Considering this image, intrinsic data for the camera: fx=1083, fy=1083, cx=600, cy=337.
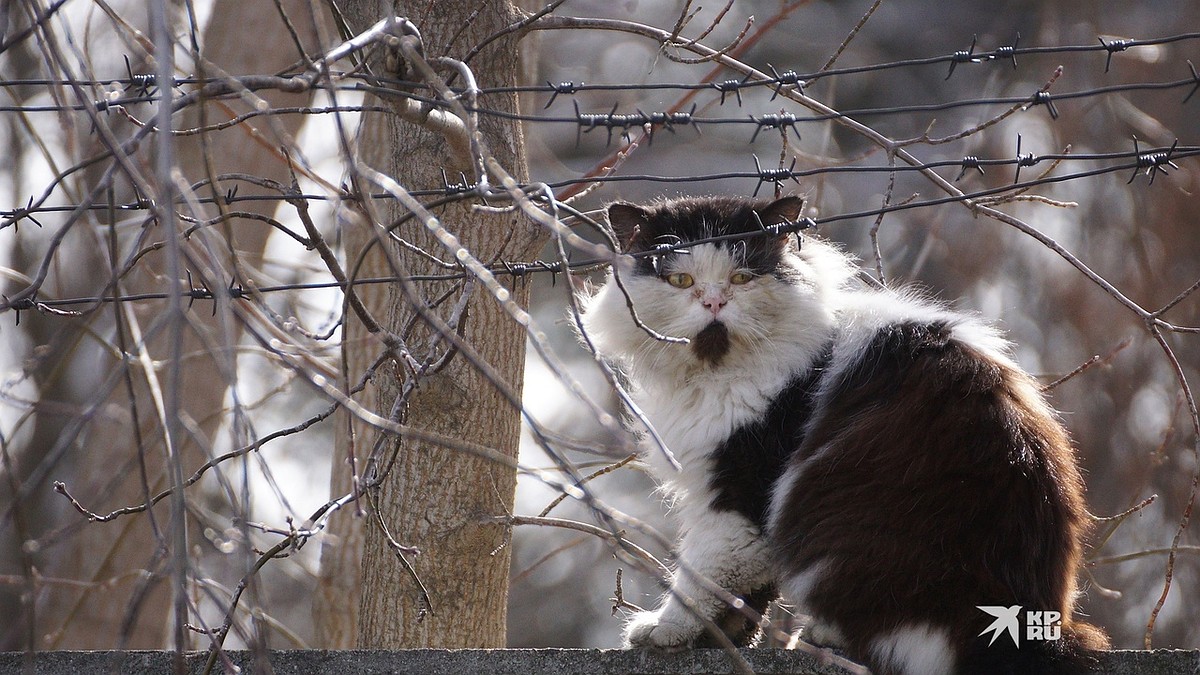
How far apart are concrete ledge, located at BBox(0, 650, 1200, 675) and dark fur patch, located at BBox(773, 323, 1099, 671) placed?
172 millimetres

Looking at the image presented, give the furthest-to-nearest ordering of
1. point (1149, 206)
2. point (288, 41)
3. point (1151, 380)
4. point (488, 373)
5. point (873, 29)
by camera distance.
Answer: point (873, 29)
point (1149, 206)
point (1151, 380)
point (288, 41)
point (488, 373)

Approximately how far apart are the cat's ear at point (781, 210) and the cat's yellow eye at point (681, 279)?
0.31 metres

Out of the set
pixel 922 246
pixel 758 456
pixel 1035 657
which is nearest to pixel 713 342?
pixel 758 456

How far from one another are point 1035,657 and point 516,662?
3.76ft

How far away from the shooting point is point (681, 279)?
3.22m

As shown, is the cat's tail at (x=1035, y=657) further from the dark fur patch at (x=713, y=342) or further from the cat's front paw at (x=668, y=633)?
the dark fur patch at (x=713, y=342)

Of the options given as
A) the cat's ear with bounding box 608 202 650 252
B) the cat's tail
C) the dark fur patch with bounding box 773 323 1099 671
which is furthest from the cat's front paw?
the cat's ear with bounding box 608 202 650 252

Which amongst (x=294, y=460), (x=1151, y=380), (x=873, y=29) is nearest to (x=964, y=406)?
(x=1151, y=380)

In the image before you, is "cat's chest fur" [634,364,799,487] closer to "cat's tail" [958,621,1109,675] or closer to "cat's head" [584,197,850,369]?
"cat's head" [584,197,850,369]

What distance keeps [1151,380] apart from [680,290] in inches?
247

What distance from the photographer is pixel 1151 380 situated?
812 centimetres

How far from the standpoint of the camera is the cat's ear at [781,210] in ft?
10.8

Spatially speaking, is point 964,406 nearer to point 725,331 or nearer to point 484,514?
point 725,331

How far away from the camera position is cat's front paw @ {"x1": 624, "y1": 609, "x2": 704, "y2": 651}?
8.81ft
